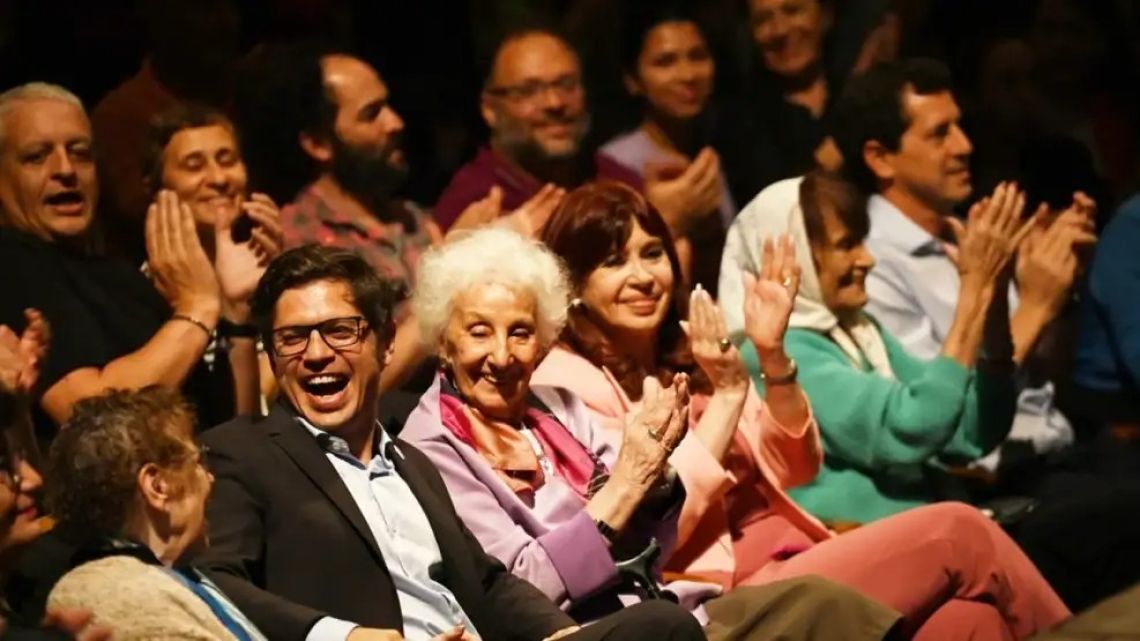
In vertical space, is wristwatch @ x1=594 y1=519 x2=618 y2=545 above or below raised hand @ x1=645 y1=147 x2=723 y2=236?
below

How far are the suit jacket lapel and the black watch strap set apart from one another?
764 mm

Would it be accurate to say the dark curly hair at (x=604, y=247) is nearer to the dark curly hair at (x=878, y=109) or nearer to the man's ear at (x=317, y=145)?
the man's ear at (x=317, y=145)

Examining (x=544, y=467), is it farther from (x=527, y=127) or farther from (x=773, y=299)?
(x=527, y=127)

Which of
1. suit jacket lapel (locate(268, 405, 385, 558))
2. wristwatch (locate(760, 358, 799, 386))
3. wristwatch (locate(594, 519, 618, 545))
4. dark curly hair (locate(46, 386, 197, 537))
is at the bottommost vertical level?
wristwatch (locate(594, 519, 618, 545))

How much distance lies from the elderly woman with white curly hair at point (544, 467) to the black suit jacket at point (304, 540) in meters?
0.14

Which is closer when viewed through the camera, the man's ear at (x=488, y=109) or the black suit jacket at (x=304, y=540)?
the black suit jacket at (x=304, y=540)

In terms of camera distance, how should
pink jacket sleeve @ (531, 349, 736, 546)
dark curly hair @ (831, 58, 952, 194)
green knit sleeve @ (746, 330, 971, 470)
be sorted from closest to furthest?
pink jacket sleeve @ (531, 349, 736, 546), green knit sleeve @ (746, 330, 971, 470), dark curly hair @ (831, 58, 952, 194)

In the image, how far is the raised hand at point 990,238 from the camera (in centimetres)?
503

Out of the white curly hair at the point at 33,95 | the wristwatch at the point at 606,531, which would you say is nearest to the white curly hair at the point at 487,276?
the wristwatch at the point at 606,531

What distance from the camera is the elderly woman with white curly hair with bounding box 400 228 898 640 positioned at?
404cm

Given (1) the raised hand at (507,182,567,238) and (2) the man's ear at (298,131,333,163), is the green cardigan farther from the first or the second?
(2) the man's ear at (298,131,333,163)

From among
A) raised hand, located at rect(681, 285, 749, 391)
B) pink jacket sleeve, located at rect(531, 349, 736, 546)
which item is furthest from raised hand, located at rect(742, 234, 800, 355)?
pink jacket sleeve, located at rect(531, 349, 736, 546)

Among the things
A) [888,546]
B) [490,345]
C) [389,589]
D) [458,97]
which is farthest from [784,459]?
[458,97]

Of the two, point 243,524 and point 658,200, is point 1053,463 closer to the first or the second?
point 658,200
